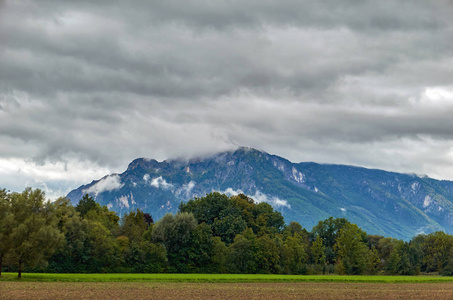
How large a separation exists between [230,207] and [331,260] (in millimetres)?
48096

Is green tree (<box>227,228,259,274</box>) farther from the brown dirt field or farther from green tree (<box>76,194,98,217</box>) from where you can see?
the brown dirt field

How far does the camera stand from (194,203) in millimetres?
185125

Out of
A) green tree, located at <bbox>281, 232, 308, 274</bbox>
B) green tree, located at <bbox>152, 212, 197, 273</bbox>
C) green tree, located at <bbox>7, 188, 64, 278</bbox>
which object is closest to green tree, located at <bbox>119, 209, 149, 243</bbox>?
green tree, located at <bbox>152, 212, 197, 273</bbox>

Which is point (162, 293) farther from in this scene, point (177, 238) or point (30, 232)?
point (177, 238)

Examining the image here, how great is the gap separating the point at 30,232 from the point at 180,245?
2166 inches

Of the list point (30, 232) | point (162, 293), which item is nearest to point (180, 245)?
point (30, 232)

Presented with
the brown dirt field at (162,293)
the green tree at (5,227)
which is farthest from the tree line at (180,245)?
the brown dirt field at (162,293)

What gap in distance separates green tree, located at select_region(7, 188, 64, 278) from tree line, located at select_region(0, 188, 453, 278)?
0.57ft

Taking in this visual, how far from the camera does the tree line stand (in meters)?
93.9

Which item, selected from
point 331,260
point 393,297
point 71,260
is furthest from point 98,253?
point 331,260

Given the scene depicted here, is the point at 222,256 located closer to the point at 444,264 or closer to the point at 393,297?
the point at 393,297

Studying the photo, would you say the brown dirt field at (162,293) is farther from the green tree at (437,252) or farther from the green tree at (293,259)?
the green tree at (437,252)

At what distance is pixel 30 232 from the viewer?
305 feet

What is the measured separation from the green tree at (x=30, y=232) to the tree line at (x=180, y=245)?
17cm
